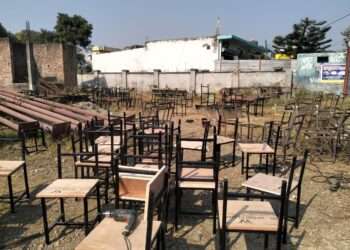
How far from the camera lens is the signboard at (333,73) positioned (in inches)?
620

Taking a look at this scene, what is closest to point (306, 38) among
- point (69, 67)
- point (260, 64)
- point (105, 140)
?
point (260, 64)

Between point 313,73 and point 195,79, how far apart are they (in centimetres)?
675

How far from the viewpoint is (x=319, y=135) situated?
5.89 meters

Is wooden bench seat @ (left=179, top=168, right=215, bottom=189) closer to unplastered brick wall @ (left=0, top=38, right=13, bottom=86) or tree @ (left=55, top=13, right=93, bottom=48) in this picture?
unplastered brick wall @ (left=0, top=38, right=13, bottom=86)

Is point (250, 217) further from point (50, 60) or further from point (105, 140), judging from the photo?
point (50, 60)

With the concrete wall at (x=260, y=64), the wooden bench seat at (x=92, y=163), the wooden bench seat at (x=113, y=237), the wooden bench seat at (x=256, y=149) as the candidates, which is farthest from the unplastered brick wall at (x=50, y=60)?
the wooden bench seat at (x=113, y=237)

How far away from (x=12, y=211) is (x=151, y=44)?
2296 cm

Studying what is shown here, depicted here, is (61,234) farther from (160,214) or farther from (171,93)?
(171,93)

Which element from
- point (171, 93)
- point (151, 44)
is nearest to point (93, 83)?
point (151, 44)

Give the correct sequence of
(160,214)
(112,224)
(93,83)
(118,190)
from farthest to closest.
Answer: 1. (93,83)
2. (118,190)
3. (160,214)
4. (112,224)

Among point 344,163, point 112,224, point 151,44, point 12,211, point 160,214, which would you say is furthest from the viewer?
point 151,44

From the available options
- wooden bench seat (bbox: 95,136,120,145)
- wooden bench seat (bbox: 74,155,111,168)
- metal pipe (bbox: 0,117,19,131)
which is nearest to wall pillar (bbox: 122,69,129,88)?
metal pipe (bbox: 0,117,19,131)

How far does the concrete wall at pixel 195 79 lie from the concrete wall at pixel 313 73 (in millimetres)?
956

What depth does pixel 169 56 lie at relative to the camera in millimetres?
24312
